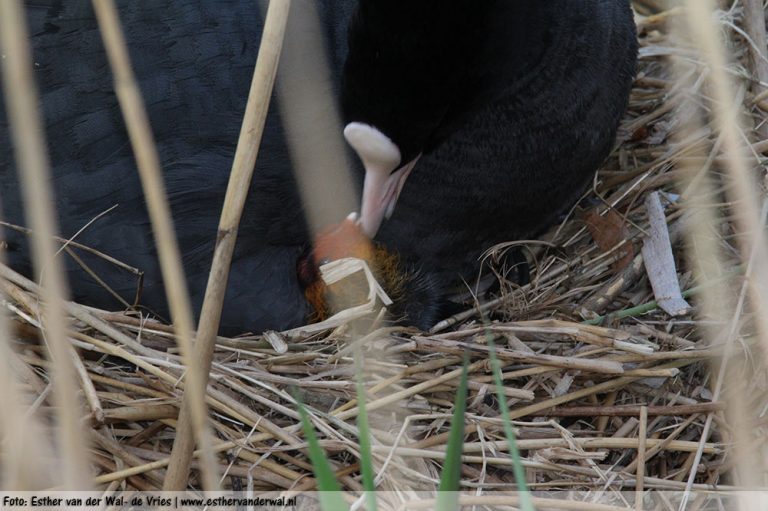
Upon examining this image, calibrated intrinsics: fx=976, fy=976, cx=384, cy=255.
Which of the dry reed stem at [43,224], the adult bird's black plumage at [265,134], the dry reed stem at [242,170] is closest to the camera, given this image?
the dry reed stem at [43,224]

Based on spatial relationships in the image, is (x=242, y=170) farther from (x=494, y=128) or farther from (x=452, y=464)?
(x=494, y=128)

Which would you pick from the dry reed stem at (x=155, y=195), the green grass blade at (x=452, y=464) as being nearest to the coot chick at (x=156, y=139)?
the dry reed stem at (x=155, y=195)

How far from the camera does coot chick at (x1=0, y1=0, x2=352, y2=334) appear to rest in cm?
244

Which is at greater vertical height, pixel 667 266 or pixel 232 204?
pixel 232 204

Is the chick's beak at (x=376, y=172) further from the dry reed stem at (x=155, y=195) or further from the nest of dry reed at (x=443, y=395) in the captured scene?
the dry reed stem at (x=155, y=195)

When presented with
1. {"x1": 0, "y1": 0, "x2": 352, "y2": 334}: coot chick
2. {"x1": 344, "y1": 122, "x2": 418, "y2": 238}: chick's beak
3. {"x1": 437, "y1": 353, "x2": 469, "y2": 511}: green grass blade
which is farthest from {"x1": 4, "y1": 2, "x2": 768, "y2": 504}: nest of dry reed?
{"x1": 437, "y1": 353, "x2": 469, "y2": 511}: green grass blade

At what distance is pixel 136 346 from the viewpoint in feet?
7.06

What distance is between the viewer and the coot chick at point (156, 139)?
2441 millimetres

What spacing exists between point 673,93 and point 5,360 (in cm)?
255

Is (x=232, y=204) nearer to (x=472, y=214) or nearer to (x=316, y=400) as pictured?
(x=316, y=400)

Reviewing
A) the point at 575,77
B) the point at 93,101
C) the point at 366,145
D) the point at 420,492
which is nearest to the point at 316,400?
the point at 420,492

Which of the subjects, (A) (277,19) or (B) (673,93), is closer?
(A) (277,19)

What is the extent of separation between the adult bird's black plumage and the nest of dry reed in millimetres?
197

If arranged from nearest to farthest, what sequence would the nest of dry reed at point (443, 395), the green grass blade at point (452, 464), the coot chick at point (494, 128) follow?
the green grass blade at point (452, 464)
the nest of dry reed at point (443, 395)
the coot chick at point (494, 128)
